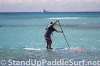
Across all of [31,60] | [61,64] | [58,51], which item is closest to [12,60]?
[31,60]

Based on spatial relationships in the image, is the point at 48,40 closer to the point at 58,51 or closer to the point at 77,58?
the point at 58,51

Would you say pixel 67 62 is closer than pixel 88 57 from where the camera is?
Yes

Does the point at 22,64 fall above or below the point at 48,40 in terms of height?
above

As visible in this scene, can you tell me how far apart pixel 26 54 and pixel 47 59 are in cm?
168

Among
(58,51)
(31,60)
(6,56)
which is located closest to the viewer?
(31,60)

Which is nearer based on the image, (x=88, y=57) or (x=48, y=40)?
(x=88, y=57)

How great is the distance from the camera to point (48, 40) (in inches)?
594

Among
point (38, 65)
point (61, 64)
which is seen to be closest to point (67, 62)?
point (61, 64)

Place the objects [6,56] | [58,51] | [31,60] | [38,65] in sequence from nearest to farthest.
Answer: [38,65] < [31,60] < [6,56] < [58,51]

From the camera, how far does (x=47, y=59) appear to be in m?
12.0

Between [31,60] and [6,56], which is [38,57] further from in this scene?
[6,56]

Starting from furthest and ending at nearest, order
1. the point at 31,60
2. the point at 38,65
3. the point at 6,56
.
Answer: the point at 6,56
the point at 31,60
the point at 38,65

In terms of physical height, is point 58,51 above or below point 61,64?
below

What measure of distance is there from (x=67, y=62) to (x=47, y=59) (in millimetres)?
1066
